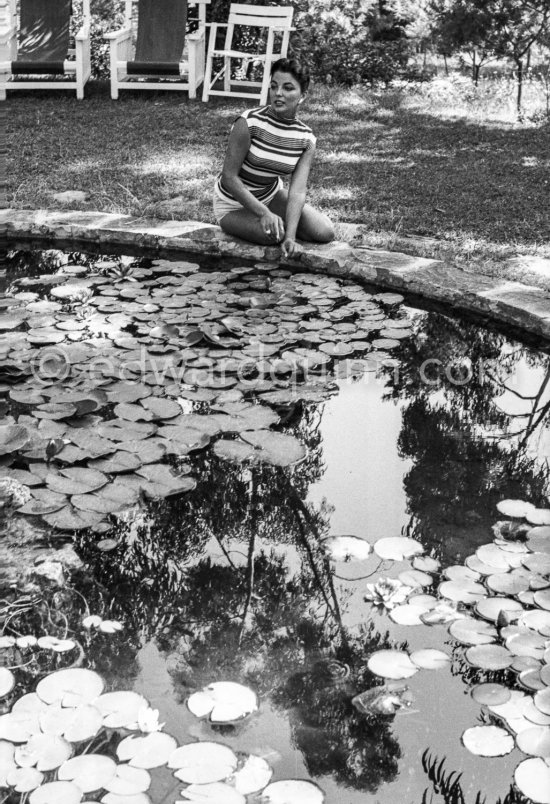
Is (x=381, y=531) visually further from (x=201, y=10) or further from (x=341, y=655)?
(x=201, y=10)

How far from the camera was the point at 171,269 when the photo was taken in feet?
13.6

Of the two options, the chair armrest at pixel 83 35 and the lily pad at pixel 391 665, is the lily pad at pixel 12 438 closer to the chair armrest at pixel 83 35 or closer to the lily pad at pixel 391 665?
the lily pad at pixel 391 665

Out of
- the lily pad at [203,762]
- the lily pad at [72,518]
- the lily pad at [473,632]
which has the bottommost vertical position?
the lily pad at [203,762]

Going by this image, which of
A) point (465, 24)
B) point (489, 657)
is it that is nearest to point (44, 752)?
point (489, 657)

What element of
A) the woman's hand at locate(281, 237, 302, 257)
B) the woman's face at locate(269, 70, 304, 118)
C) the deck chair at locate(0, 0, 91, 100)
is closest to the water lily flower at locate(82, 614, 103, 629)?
the woman's hand at locate(281, 237, 302, 257)

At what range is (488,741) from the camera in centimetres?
172

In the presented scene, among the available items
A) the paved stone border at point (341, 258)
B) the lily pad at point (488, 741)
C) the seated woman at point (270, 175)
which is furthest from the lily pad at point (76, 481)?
the seated woman at point (270, 175)

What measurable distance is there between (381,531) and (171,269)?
6.95 feet

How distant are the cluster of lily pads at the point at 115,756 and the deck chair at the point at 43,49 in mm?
6995

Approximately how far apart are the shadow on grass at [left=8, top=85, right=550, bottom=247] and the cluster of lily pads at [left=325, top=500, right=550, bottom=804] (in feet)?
8.27

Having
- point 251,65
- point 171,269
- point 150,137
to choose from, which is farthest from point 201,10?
point 171,269

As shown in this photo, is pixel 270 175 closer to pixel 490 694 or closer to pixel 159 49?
pixel 490 694

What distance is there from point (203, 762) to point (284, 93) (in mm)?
3148

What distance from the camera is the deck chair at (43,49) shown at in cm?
795
